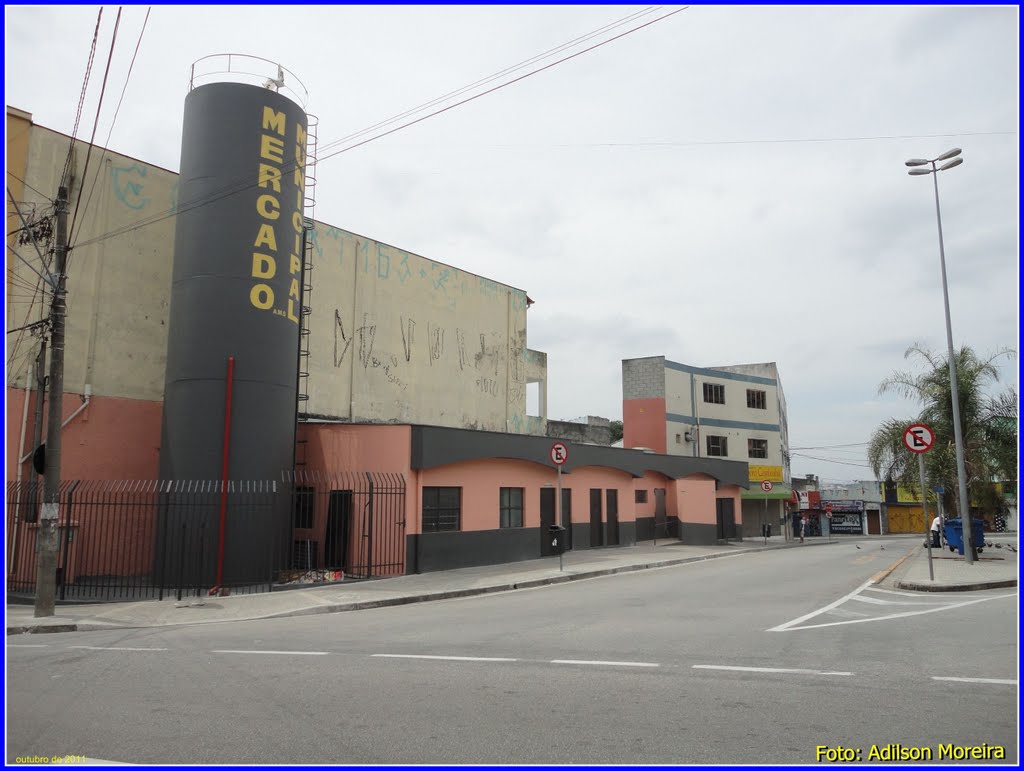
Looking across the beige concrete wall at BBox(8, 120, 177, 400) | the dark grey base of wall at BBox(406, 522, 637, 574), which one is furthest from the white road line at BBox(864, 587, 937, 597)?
the beige concrete wall at BBox(8, 120, 177, 400)

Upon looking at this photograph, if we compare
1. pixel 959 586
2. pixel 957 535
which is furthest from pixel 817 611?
pixel 957 535

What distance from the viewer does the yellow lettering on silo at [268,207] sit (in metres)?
19.6

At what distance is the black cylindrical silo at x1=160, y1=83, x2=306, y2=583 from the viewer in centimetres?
1845

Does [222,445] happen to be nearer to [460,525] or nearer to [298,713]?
[460,525]

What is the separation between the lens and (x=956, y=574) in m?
18.2

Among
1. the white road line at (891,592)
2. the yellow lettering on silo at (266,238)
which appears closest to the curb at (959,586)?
the white road line at (891,592)

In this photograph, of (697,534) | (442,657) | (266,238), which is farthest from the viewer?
(697,534)

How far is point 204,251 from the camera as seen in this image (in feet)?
62.6

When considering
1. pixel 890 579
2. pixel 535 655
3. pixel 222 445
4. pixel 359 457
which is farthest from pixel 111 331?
pixel 890 579

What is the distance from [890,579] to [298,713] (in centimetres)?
1605

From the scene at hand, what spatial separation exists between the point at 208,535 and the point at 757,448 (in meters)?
40.5

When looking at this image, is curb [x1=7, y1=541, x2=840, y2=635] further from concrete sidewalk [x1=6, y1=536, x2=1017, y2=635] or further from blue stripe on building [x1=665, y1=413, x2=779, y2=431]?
blue stripe on building [x1=665, y1=413, x2=779, y2=431]

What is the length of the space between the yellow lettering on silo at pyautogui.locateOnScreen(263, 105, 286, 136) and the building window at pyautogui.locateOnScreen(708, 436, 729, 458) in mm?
35547

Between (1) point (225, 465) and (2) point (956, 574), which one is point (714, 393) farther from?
(1) point (225, 465)
